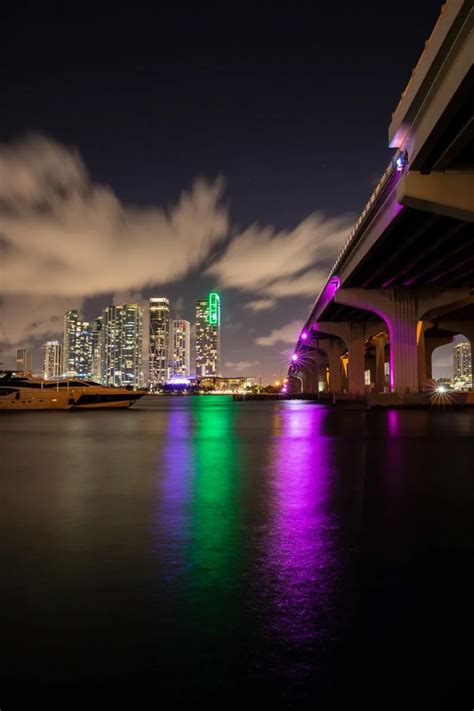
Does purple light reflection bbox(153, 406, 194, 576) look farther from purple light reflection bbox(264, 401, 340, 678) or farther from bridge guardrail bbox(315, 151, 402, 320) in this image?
bridge guardrail bbox(315, 151, 402, 320)

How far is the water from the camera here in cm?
298

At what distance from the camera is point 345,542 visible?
6039 millimetres

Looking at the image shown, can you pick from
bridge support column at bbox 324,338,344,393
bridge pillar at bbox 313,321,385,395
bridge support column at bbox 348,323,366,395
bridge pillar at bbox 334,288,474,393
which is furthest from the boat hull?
bridge support column at bbox 324,338,344,393

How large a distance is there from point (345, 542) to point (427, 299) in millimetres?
47892

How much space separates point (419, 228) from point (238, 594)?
31576 millimetres

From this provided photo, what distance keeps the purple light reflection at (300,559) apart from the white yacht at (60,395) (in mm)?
52370

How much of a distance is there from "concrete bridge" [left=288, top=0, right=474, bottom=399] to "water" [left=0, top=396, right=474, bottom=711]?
1427 cm

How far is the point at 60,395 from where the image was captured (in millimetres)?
59938

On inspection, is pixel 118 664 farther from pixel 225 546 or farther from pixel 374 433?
pixel 374 433

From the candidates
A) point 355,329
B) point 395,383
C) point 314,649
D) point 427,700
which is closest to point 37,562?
point 314,649

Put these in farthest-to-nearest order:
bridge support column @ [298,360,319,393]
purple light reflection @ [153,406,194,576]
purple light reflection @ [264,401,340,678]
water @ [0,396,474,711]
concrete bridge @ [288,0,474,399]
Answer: bridge support column @ [298,360,319,393] → concrete bridge @ [288,0,474,399] → purple light reflection @ [153,406,194,576] → purple light reflection @ [264,401,340,678] → water @ [0,396,474,711]

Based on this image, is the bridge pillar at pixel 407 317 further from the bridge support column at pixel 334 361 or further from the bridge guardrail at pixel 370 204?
the bridge support column at pixel 334 361

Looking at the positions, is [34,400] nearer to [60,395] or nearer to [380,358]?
[60,395]

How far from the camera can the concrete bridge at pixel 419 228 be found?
18.1 metres
